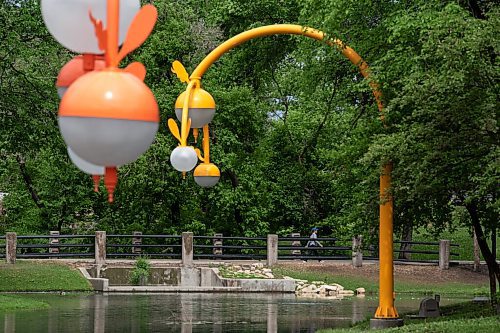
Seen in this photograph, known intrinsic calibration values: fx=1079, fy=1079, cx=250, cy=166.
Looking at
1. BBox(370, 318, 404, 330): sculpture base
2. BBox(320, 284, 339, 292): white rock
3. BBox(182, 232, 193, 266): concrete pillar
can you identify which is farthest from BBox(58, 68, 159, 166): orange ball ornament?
BBox(182, 232, 193, 266): concrete pillar

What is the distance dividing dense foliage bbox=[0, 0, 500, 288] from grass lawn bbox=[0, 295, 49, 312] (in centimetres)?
457

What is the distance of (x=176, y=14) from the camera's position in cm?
4612

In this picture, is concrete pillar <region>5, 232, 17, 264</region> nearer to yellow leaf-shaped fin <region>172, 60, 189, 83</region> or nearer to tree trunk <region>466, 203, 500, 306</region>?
tree trunk <region>466, 203, 500, 306</region>

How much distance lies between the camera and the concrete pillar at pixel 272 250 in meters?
41.5

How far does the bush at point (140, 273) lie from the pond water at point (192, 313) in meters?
3.58

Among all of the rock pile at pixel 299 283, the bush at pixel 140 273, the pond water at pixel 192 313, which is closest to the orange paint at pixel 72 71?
the pond water at pixel 192 313

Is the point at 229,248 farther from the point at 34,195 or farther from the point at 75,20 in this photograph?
the point at 75,20

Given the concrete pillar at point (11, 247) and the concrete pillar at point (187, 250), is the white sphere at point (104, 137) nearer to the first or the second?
the concrete pillar at point (11, 247)

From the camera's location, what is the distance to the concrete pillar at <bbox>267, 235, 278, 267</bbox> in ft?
136

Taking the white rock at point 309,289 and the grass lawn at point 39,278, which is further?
the white rock at point 309,289

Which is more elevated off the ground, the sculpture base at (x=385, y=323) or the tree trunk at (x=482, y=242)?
the tree trunk at (x=482, y=242)

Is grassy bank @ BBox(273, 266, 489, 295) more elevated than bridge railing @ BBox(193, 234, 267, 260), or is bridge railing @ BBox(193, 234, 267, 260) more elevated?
bridge railing @ BBox(193, 234, 267, 260)

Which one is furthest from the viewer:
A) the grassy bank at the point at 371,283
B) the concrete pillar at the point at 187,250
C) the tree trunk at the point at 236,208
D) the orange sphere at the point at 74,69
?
the tree trunk at the point at 236,208

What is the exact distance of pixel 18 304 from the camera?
28328 millimetres
